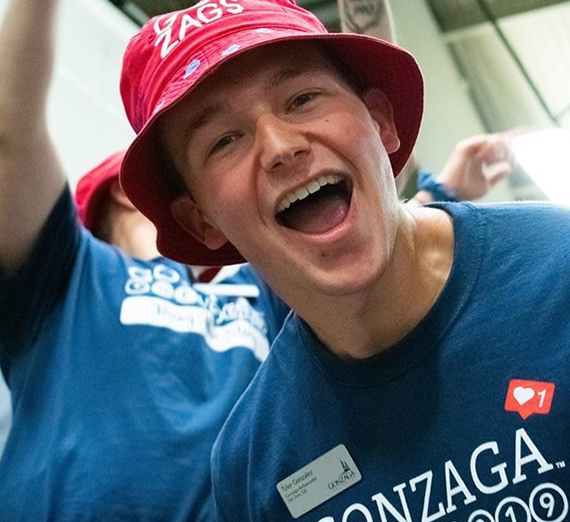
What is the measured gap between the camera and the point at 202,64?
812 mm

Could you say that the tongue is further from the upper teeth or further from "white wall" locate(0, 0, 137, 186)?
"white wall" locate(0, 0, 137, 186)

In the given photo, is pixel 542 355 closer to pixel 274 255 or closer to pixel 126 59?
pixel 274 255

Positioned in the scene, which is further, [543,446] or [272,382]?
[272,382]

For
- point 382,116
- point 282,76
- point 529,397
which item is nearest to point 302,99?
point 282,76

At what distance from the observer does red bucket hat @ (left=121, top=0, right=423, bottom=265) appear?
82 centimetres

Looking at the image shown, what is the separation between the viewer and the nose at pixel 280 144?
792mm

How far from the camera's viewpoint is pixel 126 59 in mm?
923

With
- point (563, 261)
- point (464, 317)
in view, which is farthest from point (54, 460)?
point (563, 261)

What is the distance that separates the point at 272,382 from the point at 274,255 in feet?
0.58

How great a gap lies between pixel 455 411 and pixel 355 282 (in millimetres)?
151

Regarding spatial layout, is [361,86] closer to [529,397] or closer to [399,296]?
[399,296]

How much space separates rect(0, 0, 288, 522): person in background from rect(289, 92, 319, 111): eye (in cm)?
39

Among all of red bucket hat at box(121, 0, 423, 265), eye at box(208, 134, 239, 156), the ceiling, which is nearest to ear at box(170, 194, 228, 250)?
red bucket hat at box(121, 0, 423, 265)

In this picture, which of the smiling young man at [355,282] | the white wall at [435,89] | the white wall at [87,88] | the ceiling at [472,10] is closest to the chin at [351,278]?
the smiling young man at [355,282]
